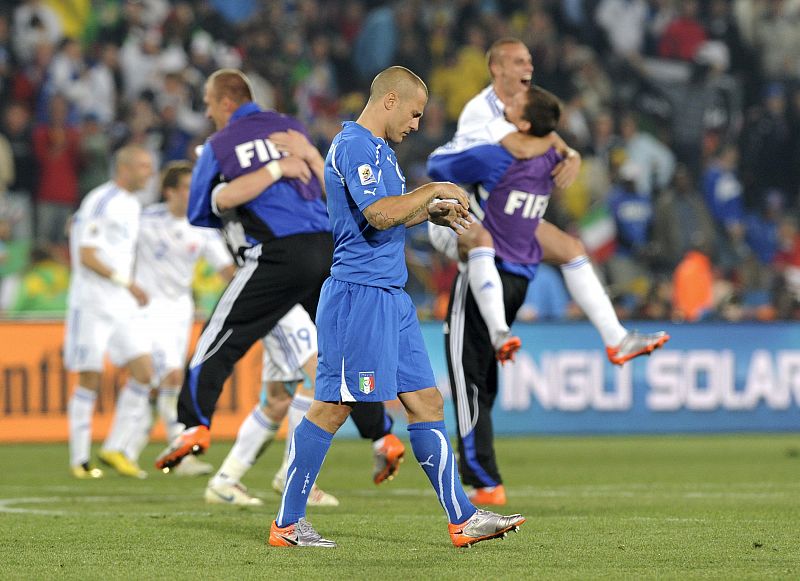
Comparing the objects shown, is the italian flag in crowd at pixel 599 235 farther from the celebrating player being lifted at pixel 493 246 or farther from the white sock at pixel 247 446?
the white sock at pixel 247 446

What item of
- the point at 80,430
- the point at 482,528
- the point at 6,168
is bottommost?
the point at 482,528

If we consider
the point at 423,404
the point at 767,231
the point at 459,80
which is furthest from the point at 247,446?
the point at 767,231

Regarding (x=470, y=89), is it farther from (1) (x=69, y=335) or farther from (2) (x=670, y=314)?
(1) (x=69, y=335)

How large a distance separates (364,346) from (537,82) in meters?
15.5

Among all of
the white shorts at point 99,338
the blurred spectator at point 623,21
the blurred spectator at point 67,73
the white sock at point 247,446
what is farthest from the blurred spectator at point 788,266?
the white sock at point 247,446

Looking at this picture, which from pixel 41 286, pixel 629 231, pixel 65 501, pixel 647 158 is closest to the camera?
pixel 65 501

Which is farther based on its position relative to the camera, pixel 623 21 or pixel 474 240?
pixel 623 21

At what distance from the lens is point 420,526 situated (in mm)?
7367

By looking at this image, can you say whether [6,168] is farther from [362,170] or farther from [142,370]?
[362,170]

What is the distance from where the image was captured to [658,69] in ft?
72.0

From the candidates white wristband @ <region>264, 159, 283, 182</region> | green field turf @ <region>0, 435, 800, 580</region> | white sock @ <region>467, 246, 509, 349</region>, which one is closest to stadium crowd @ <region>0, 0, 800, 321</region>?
green field turf @ <region>0, 435, 800, 580</region>

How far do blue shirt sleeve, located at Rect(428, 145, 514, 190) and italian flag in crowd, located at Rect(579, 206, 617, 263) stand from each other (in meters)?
10.5

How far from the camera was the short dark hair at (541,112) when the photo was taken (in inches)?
348

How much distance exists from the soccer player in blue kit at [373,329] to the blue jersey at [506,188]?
2359 millimetres
